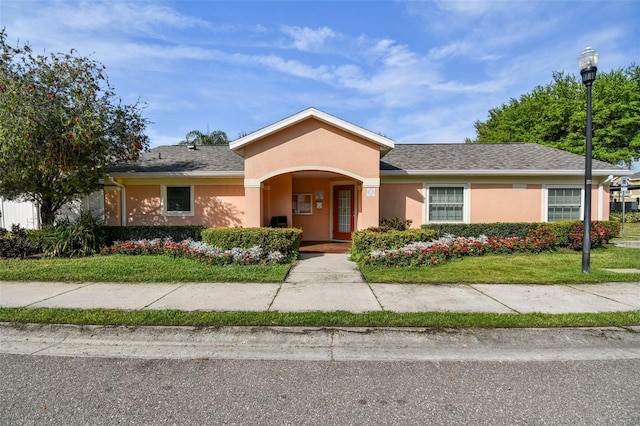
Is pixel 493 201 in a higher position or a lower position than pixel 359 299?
higher

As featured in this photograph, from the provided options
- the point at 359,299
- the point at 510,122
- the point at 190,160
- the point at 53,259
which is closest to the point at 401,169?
the point at 359,299

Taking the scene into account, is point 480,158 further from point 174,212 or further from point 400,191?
point 174,212

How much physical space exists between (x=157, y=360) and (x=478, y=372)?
11.2ft

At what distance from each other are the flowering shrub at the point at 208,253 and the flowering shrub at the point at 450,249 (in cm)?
255

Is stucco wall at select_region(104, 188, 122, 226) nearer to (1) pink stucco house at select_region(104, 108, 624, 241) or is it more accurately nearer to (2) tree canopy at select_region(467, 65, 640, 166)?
(1) pink stucco house at select_region(104, 108, 624, 241)

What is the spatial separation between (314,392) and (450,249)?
280 inches

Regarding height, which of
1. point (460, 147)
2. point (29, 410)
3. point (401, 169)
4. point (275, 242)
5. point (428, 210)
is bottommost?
point (29, 410)

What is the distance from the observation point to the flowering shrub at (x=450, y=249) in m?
8.20

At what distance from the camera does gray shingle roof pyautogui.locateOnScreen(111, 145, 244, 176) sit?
12.1m

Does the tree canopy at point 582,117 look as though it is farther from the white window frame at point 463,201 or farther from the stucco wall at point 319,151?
the stucco wall at point 319,151

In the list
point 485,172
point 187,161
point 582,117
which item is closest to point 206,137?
point 187,161

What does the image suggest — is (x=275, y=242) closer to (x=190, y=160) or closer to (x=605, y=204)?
(x=190, y=160)

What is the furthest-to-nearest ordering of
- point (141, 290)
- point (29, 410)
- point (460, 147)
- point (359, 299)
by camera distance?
point (460, 147) → point (141, 290) → point (359, 299) → point (29, 410)

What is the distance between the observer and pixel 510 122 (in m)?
33.3
